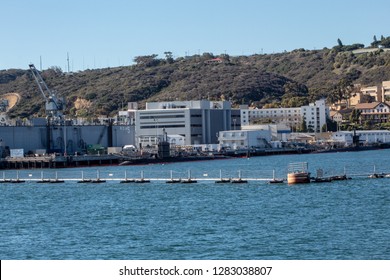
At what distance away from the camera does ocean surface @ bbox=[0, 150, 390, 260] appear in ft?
135

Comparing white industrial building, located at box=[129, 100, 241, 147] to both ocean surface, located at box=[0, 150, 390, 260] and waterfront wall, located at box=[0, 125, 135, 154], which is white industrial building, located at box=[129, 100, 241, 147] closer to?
waterfront wall, located at box=[0, 125, 135, 154]

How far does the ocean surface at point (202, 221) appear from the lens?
135ft

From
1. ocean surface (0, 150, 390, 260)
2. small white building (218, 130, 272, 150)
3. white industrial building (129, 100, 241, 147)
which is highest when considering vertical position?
white industrial building (129, 100, 241, 147)

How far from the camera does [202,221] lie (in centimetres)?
5212

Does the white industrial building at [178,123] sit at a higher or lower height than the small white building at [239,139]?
higher

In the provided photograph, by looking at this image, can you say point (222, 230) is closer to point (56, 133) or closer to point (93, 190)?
point (93, 190)

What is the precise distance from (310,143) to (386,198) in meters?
138

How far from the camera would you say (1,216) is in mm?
59188

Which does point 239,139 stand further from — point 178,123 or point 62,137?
point 62,137

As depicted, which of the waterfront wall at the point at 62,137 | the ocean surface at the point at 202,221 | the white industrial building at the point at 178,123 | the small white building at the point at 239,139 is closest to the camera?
the ocean surface at the point at 202,221

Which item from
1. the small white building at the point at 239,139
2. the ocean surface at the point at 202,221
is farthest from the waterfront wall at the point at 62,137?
the ocean surface at the point at 202,221

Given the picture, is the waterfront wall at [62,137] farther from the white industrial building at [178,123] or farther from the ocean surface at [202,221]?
the ocean surface at [202,221]

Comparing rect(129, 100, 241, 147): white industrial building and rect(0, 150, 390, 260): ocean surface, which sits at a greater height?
rect(129, 100, 241, 147): white industrial building

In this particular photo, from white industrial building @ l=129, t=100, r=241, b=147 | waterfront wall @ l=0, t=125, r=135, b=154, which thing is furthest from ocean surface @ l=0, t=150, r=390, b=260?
white industrial building @ l=129, t=100, r=241, b=147
